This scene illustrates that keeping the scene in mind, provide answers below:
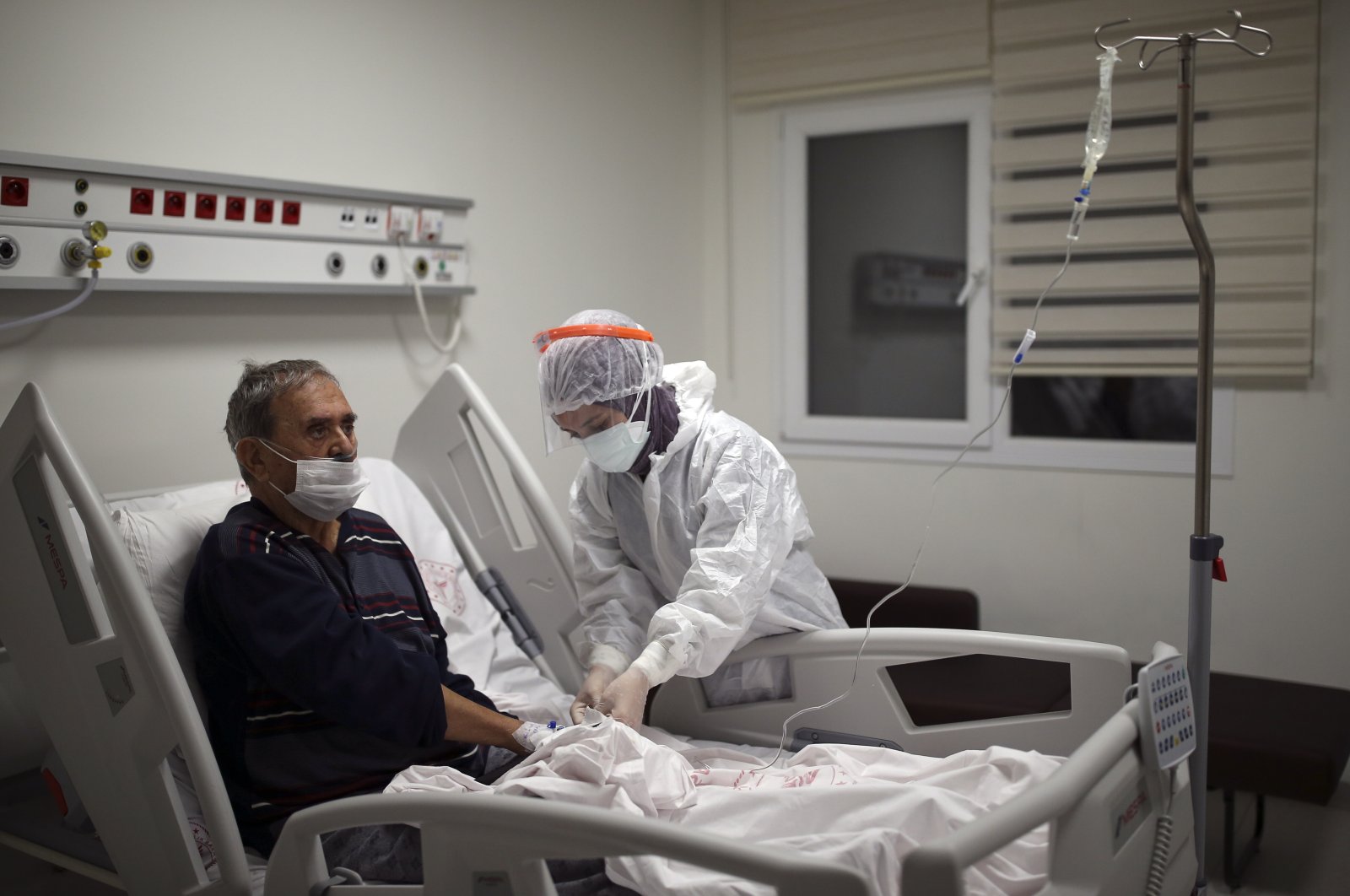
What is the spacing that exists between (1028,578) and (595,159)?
1.93 metres

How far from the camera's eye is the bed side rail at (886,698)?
1.83m

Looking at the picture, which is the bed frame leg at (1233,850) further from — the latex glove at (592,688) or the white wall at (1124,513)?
the latex glove at (592,688)

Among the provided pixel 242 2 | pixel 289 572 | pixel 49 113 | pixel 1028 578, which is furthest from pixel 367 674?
pixel 1028 578

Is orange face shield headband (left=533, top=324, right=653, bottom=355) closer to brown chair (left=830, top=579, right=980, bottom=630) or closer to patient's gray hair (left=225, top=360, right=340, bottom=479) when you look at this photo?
patient's gray hair (left=225, top=360, right=340, bottom=479)

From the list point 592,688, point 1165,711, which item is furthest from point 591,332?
point 1165,711

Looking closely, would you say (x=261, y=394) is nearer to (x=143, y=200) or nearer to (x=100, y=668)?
(x=100, y=668)

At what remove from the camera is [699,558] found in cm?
188

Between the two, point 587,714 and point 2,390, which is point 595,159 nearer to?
point 2,390

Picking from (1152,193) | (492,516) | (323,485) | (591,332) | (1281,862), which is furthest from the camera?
(1152,193)

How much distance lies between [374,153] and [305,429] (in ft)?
3.83

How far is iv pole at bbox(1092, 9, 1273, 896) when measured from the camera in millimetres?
1722

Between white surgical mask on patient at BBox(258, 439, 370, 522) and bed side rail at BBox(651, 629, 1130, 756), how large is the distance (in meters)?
0.76

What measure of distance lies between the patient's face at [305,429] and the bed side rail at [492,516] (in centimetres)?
48

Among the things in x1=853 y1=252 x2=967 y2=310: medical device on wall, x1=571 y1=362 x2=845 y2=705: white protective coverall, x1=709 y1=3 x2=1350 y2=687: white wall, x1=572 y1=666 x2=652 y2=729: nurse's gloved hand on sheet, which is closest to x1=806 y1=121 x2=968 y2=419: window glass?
x1=853 y1=252 x2=967 y2=310: medical device on wall
